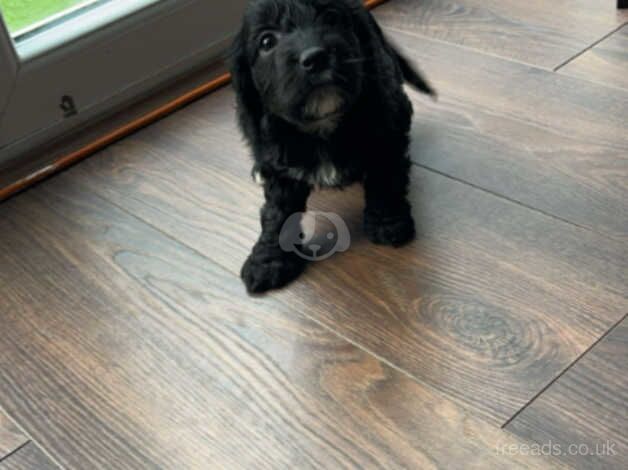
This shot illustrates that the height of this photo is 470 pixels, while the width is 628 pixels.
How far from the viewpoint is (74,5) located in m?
1.96

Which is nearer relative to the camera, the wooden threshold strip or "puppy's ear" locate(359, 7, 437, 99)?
"puppy's ear" locate(359, 7, 437, 99)

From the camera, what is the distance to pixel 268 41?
1.34 metres

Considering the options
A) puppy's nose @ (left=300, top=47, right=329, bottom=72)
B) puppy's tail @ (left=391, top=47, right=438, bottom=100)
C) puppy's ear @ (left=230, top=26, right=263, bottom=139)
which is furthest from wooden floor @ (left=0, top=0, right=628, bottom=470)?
puppy's nose @ (left=300, top=47, right=329, bottom=72)

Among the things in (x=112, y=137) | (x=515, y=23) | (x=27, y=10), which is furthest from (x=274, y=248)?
(x=515, y=23)

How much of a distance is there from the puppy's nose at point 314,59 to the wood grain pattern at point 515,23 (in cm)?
80

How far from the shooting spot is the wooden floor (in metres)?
1.20

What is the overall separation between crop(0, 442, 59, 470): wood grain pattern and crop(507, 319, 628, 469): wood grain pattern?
595 mm

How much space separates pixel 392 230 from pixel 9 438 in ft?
2.12

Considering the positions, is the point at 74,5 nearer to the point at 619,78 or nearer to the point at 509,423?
the point at 619,78

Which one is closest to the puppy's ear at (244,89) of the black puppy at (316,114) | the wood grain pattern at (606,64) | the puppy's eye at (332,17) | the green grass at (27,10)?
the black puppy at (316,114)

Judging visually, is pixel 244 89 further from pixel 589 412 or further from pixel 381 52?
pixel 589 412

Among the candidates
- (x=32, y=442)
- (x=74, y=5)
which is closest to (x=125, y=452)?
(x=32, y=442)

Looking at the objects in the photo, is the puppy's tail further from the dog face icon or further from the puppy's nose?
Answer: the puppy's nose

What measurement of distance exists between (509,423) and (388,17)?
4.25 ft
